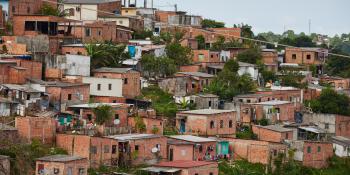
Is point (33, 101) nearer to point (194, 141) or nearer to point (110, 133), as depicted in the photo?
point (110, 133)

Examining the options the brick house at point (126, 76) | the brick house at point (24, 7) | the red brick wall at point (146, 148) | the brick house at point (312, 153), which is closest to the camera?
the red brick wall at point (146, 148)

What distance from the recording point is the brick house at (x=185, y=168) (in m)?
32.2

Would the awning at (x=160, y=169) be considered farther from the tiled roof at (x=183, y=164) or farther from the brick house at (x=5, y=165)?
the brick house at (x=5, y=165)

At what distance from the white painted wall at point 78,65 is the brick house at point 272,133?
6.95 meters

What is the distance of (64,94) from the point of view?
36438 mm

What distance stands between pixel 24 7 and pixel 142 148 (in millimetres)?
14030

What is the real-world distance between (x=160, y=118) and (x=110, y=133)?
329cm

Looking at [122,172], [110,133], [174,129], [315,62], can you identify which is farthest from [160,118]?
[315,62]

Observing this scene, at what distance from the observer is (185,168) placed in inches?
1276

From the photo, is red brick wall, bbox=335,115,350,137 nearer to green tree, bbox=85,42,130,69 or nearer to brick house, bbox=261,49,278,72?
brick house, bbox=261,49,278,72

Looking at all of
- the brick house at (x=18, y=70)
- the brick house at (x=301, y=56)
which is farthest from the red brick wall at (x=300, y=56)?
the brick house at (x=18, y=70)

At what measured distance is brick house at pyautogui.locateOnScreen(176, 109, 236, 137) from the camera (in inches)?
1478

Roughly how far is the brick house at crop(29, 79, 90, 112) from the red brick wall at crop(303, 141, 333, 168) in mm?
8806

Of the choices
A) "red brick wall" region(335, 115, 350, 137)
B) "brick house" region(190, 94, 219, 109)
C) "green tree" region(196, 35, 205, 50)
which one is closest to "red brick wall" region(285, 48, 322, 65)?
"green tree" region(196, 35, 205, 50)
